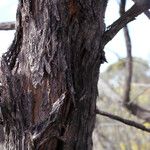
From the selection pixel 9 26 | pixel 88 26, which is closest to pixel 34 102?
pixel 88 26

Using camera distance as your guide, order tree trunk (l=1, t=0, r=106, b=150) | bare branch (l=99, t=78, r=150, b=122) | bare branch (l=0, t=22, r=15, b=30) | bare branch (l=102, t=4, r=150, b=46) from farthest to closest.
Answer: bare branch (l=99, t=78, r=150, b=122), bare branch (l=0, t=22, r=15, b=30), bare branch (l=102, t=4, r=150, b=46), tree trunk (l=1, t=0, r=106, b=150)

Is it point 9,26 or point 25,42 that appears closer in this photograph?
point 25,42

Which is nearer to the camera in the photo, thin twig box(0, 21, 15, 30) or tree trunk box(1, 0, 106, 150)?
tree trunk box(1, 0, 106, 150)

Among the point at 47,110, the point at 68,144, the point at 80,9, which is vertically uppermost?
the point at 80,9

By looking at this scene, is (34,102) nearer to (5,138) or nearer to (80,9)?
(5,138)

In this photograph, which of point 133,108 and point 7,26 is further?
point 133,108

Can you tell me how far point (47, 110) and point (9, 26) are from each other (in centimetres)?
51

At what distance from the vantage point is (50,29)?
1260mm

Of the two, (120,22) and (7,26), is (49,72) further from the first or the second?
(7,26)

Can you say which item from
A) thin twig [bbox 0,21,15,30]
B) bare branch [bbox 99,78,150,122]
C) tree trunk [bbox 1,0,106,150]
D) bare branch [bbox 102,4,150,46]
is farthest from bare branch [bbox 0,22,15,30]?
bare branch [bbox 99,78,150,122]

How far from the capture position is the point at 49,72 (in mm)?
1254

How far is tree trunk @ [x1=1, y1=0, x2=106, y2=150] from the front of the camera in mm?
1239

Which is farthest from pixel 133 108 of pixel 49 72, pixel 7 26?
pixel 49 72

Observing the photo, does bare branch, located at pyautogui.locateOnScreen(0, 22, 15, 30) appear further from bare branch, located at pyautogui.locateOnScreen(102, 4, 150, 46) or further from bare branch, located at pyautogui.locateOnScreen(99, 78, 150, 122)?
bare branch, located at pyautogui.locateOnScreen(99, 78, 150, 122)
